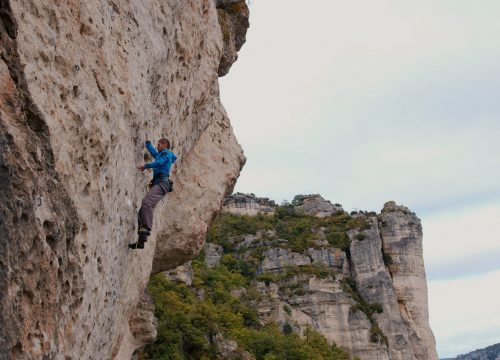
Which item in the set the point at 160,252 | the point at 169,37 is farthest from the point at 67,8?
the point at 160,252

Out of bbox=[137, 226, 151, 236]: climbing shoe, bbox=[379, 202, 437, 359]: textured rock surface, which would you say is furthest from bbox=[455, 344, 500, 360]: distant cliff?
bbox=[137, 226, 151, 236]: climbing shoe

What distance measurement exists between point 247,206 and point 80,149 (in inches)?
2916

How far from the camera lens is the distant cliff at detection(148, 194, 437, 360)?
161 ft

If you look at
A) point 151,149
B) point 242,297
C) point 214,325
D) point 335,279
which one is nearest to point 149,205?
point 151,149

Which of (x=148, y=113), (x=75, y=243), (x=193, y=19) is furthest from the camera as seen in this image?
(x=193, y=19)

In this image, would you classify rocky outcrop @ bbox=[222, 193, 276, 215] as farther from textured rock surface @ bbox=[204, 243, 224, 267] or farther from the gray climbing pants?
the gray climbing pants

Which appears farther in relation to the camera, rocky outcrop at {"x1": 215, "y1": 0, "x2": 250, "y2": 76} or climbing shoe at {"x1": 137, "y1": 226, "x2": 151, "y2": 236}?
rocky outcrop at {"x1": 215, "y1": 0, "x2": 250, "y2": 76}

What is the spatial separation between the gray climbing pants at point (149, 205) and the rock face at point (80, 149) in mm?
267

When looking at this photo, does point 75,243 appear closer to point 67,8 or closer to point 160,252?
point 67,8

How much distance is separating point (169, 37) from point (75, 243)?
4.67 metres

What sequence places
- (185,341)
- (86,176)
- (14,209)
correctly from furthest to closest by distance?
(185,341), (86,176), (14,209)

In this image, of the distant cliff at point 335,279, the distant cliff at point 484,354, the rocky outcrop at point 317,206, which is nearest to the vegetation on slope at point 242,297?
the distant cliff at point 335,279

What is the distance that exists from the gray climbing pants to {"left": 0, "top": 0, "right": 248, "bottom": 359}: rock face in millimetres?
267

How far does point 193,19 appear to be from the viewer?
10711 mm
